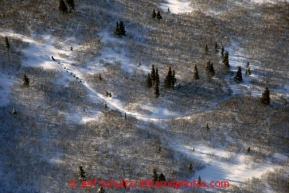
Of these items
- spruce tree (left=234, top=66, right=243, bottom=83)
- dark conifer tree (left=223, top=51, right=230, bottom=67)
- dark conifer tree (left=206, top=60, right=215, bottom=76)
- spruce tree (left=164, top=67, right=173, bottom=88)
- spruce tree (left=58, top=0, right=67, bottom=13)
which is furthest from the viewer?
spruce tree (left=58, top=0, right=67, bottom=13)

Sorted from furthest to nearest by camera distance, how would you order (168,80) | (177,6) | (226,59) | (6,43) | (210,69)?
(177,6), (6,43), (226,59), (210,69), (168,80)

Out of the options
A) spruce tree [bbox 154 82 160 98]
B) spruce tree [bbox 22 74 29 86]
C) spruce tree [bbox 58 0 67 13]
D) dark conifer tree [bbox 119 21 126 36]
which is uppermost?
spruce tree [bbox 58 0 67 13]

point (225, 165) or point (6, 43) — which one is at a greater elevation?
point (6, 43)

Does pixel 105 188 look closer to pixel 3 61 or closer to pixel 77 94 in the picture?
pixel 77 94

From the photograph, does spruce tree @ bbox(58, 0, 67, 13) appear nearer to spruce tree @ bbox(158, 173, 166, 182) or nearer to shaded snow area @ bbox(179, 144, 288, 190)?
shaded snow area @ bbox(179, 144, 288, 190)

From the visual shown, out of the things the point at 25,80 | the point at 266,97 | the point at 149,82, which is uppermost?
the point at 266,97

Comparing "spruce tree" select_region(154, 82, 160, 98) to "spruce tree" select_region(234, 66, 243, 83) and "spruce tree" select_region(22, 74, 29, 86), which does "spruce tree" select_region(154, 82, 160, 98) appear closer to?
"spruce tree" select_region(234, 66, 243, 83)

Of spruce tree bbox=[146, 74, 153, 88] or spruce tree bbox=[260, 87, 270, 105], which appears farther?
spruce tree bbox=[146, 74, 153, 88]

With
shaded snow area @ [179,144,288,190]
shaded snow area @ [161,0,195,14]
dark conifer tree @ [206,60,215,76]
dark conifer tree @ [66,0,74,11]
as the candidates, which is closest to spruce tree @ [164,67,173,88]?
dark conifer tree @ [206,60,215,76]

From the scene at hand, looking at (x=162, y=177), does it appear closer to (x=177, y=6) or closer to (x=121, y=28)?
(x=121, y=28)

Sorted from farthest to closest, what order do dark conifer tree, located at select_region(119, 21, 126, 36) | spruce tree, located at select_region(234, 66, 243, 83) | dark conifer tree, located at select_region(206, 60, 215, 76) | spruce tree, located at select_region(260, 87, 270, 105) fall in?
dark conifer tree, located at select_region(119, 21, 126, 36)
dark conifer tree, located at select_region(206, 60, 215, 76)
spruce tree, located at select_region(234, 66, 243, 83)
spruce tree, located at select_region(260, 87, 270, 105)

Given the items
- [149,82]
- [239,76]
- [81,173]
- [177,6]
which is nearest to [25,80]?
[81,173]

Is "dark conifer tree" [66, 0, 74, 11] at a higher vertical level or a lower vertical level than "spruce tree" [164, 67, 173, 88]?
higher
